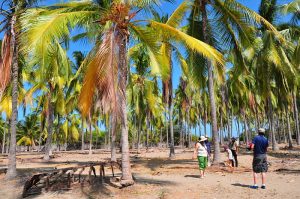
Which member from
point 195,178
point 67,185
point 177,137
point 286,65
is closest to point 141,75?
point 286,65

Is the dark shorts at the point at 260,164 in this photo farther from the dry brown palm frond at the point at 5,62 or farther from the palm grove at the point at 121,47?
the dry brown palm frond at the point at 5,62

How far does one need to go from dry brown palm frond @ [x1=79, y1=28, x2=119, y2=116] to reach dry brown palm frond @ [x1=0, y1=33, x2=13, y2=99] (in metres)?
4.40

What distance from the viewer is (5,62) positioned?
11.9m

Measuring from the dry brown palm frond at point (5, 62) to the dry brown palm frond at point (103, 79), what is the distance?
4.40 meters

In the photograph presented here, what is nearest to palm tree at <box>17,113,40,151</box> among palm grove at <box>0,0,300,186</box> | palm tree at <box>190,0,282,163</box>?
palm grove at <box>0,0,300,186</box>

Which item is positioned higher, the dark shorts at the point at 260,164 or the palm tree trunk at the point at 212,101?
the palm tree trunk at the point at 212,101

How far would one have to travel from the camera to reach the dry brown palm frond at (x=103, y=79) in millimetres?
8102

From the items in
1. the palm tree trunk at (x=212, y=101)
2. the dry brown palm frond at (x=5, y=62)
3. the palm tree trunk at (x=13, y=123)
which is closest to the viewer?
the dry brown palm frond at (x=5, y=62)

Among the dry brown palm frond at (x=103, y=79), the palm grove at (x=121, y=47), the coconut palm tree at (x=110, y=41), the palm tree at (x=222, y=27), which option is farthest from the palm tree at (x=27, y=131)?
the dry brown palm frond at (x=103, y=79)

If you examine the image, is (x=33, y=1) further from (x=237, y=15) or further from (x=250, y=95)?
(x=250, y=95)

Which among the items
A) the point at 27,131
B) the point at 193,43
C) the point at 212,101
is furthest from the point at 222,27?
the point at 27,131

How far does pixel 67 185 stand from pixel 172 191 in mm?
3025

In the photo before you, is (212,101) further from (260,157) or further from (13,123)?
(13,123)

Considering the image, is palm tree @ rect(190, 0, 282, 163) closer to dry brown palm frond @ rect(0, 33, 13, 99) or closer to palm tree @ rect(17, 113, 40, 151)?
dry brown palm frond @ rect(0, 33, 13, 99)
